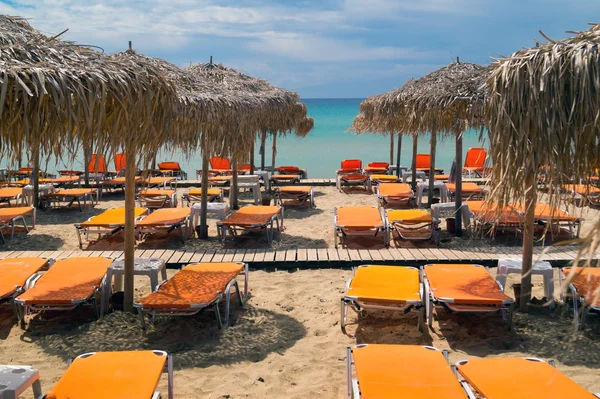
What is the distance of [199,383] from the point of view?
132 inches

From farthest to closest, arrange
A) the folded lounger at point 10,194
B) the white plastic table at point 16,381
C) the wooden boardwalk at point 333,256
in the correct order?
the folded lounger at point 10,194, the wooden boardwalk at point 333,256, the white plastic table at point 16,381

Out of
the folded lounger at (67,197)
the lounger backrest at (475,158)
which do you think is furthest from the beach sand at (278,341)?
the lounger backrest at (475,158)

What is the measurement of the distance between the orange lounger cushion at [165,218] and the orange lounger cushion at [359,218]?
84.4 inches

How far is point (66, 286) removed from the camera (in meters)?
4.36

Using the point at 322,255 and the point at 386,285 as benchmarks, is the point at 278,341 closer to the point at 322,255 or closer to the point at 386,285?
the point at 386,285

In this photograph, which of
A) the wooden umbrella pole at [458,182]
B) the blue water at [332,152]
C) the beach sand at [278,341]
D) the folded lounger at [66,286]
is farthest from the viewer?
the blue water at [332,152]

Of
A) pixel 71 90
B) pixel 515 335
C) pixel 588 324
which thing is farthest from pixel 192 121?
pixel 588 324

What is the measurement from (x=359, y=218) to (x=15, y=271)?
4151mm

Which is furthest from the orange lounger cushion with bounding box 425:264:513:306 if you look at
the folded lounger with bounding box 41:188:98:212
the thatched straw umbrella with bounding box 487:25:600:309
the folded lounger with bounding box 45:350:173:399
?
the folded lounger with bounding box 41:188:98:212

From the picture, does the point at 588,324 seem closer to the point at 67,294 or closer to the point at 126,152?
the point at 126,152

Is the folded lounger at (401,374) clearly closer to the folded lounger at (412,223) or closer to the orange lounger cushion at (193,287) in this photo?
the orange lounger cushion at (193,287)

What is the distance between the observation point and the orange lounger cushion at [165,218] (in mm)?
6695

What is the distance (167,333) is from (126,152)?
1.48 metres

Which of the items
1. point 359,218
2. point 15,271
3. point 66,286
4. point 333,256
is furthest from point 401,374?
point 359,218
